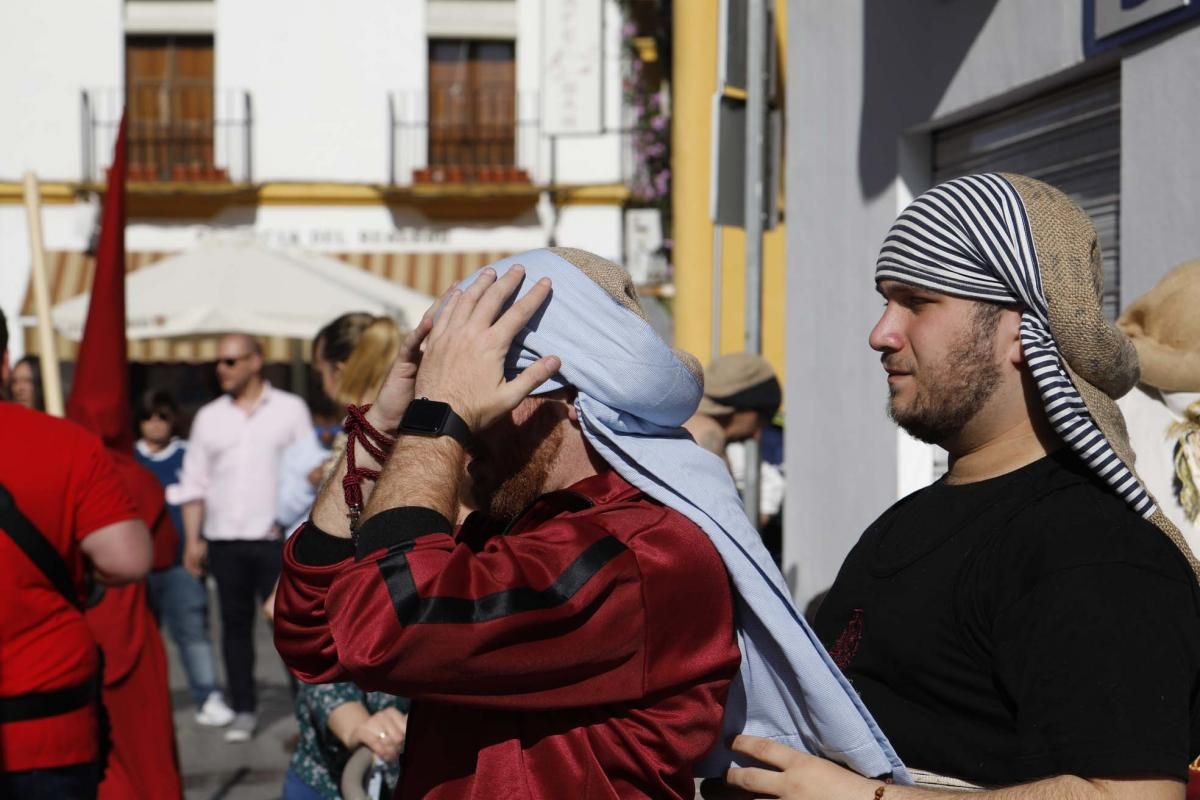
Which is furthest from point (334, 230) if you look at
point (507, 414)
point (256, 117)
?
point (507, 414)

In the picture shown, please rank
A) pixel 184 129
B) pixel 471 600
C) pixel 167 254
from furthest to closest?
1. pixel 184 129
2. pixel 167 254
3. pixel 471 600

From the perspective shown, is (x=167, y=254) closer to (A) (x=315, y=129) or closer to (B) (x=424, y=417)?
(A) (x=315, y=129)

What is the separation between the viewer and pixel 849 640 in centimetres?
226

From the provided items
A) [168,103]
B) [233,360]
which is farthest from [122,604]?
[168,103]

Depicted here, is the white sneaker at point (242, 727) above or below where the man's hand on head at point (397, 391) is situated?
below

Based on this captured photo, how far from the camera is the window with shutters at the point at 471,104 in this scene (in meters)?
23.5

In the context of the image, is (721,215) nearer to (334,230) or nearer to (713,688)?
(713,688)

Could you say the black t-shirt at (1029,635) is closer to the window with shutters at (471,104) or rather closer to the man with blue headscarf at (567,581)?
the man with blue headscarf at (567,581)

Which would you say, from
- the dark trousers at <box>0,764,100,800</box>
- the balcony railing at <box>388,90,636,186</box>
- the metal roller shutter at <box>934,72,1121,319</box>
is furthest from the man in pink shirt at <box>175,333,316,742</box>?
the balcony railing at <box>388,90,636,186</box>

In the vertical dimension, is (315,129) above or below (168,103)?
below

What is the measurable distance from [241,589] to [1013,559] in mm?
7365

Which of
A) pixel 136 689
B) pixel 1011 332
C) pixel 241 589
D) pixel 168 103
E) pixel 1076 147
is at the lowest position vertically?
pixel 241 589

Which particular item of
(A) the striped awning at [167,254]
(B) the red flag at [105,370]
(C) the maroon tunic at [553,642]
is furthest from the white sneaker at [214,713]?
(A) the striped awning at [167,254]

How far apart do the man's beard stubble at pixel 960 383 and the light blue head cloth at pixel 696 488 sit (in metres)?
0.31
